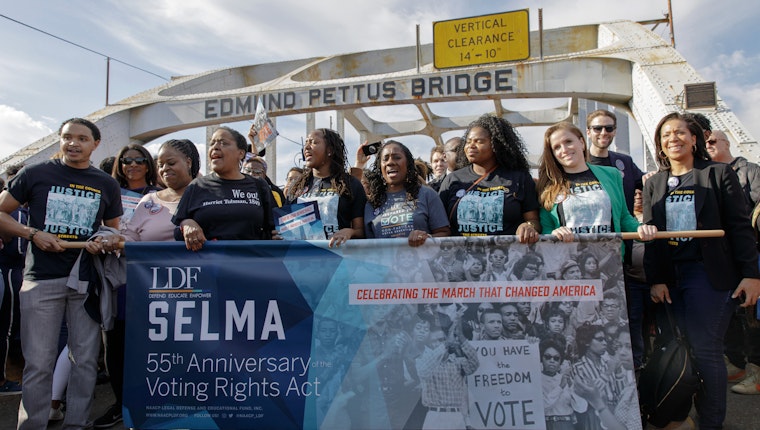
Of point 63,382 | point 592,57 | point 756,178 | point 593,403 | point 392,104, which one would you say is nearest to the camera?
point 593,403

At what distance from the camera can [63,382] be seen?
367 cm

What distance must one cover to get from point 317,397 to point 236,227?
126 centimetres

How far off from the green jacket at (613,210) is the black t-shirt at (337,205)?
1.33m

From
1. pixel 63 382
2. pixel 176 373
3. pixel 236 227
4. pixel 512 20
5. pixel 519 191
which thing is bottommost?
pixel 63 382

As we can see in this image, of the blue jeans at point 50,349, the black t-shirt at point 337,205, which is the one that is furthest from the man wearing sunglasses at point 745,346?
the blue jeans at point 50,349

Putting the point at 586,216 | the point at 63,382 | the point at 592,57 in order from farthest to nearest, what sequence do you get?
the point at 592,57, the point at 63,382, the point at 586,216

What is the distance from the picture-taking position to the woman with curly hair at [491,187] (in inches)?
130

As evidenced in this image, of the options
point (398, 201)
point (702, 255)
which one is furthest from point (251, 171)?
point (702, 255)

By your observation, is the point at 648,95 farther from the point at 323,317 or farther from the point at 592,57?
the point at 323,317

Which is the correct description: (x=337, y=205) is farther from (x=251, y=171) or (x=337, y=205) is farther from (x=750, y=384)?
(x=750, y=384)

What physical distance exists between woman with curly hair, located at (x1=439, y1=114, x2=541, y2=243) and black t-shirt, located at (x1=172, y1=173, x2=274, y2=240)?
139cm

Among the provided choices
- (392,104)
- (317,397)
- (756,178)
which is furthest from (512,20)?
(317,397)

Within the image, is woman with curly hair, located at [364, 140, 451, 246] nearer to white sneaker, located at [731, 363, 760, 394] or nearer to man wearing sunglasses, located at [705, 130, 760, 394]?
man wearing sunglasses, located at [705, 130, 760, 394]

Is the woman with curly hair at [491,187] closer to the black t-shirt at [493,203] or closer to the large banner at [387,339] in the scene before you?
the black t-shirt at [493,203]
